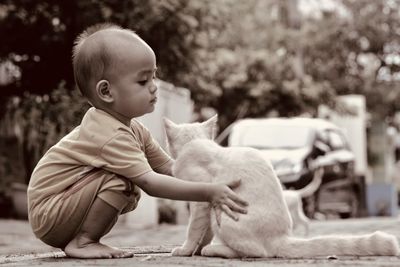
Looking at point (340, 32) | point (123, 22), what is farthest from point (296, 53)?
point (123, 22)

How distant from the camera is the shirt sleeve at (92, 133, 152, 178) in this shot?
3916 millimetres

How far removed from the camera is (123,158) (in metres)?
3.92

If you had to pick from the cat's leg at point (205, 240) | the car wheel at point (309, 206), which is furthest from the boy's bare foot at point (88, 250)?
the car wheel at point (309, 206)

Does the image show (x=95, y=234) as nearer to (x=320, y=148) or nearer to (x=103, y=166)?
(x=103, y=166)

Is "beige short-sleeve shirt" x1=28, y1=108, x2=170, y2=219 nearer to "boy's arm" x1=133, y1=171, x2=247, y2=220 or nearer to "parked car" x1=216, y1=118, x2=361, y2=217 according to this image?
"boy's arm" x1=133, y1=171, x2=247, y2=220

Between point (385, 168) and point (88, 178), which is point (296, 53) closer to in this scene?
point (385, 168)

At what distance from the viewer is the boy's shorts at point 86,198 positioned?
3.98 m

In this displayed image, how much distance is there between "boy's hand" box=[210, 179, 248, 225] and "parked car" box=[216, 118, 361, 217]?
11.1 meters

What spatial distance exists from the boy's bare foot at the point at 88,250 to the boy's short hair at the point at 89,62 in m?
0.65

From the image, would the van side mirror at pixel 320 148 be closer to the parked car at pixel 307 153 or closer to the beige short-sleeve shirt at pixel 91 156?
the parked car at pixel 307 153

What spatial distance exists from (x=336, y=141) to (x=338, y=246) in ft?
43.1

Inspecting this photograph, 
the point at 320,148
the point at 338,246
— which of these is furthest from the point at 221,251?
the point at 320,148

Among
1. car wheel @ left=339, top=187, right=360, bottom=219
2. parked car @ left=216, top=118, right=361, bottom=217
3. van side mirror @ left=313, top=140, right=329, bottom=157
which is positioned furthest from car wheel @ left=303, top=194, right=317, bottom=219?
car wheel @ left=339, top=187, right=360, bottom=219

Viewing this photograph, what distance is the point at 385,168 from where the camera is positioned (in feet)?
93.3
